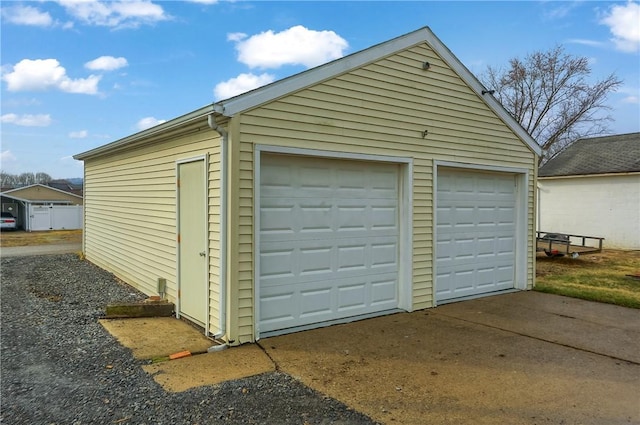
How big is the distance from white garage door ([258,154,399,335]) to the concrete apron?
13.6 inches

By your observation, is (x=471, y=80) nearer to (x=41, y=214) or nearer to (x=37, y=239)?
(x=37, y=239)

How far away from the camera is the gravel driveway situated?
10.7ft

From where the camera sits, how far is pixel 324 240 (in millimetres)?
5816

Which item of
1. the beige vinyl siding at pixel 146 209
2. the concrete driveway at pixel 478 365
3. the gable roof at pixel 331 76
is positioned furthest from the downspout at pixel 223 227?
the concrete driveway at pixel 478 365

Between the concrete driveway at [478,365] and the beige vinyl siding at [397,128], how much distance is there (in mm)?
1015

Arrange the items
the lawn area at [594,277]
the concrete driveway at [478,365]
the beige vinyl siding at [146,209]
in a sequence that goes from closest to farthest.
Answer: the concrete driveway at [478,365], the beige vinyl siding at [146,209], the lawn area at [594,277]

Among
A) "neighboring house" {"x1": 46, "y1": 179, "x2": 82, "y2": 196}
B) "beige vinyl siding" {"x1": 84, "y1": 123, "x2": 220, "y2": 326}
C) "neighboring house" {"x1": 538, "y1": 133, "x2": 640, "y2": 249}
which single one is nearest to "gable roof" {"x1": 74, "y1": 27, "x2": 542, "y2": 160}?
"beige vinyl siding" {"x1": 84, "y1": 123, "x2": 220, "y2": 326}

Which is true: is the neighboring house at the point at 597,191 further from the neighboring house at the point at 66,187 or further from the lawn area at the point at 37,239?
the neighboring house at the point at 66,187

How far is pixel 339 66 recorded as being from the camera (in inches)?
228

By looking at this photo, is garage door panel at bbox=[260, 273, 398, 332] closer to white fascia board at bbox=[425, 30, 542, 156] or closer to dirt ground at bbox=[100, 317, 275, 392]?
dirt ground at bbox=[100, 317, 275, 392]

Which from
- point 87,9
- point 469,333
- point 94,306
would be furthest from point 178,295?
point 87,9

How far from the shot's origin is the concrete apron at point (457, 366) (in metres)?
3.45

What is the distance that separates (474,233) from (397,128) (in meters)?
2.58

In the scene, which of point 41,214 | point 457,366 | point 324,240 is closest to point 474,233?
point 324,240
